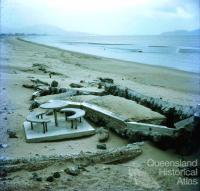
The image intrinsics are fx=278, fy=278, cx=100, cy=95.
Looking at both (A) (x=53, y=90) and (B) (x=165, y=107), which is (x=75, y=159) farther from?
(A) (x=53, y=90)

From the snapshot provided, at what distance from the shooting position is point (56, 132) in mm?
7945

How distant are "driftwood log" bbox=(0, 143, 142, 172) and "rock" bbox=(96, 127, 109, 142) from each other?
4.13 feet

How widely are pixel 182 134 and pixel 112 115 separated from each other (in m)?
2.44

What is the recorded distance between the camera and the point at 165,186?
527 cm

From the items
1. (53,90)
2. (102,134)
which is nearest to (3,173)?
(102,134)

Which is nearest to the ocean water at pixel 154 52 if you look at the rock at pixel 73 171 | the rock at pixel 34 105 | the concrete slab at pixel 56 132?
the rock at pixel 34 105

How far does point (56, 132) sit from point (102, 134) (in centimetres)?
131

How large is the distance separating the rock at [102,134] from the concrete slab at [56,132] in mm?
189

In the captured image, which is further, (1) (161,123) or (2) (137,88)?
(2) (137,88)

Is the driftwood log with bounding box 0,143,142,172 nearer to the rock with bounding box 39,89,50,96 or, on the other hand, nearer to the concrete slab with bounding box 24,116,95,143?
the concrete slab with bounding box 24,116,95,143

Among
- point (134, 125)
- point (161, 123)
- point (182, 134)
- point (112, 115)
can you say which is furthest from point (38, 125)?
point (182, 134)

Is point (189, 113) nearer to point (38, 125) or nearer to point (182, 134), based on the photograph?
point (182, 134)

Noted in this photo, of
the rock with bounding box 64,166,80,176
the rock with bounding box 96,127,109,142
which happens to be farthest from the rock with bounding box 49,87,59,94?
the rock with bounding box 64,166,80,176

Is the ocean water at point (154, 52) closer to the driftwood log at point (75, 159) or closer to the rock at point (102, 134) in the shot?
the rock at point (102, 134)
